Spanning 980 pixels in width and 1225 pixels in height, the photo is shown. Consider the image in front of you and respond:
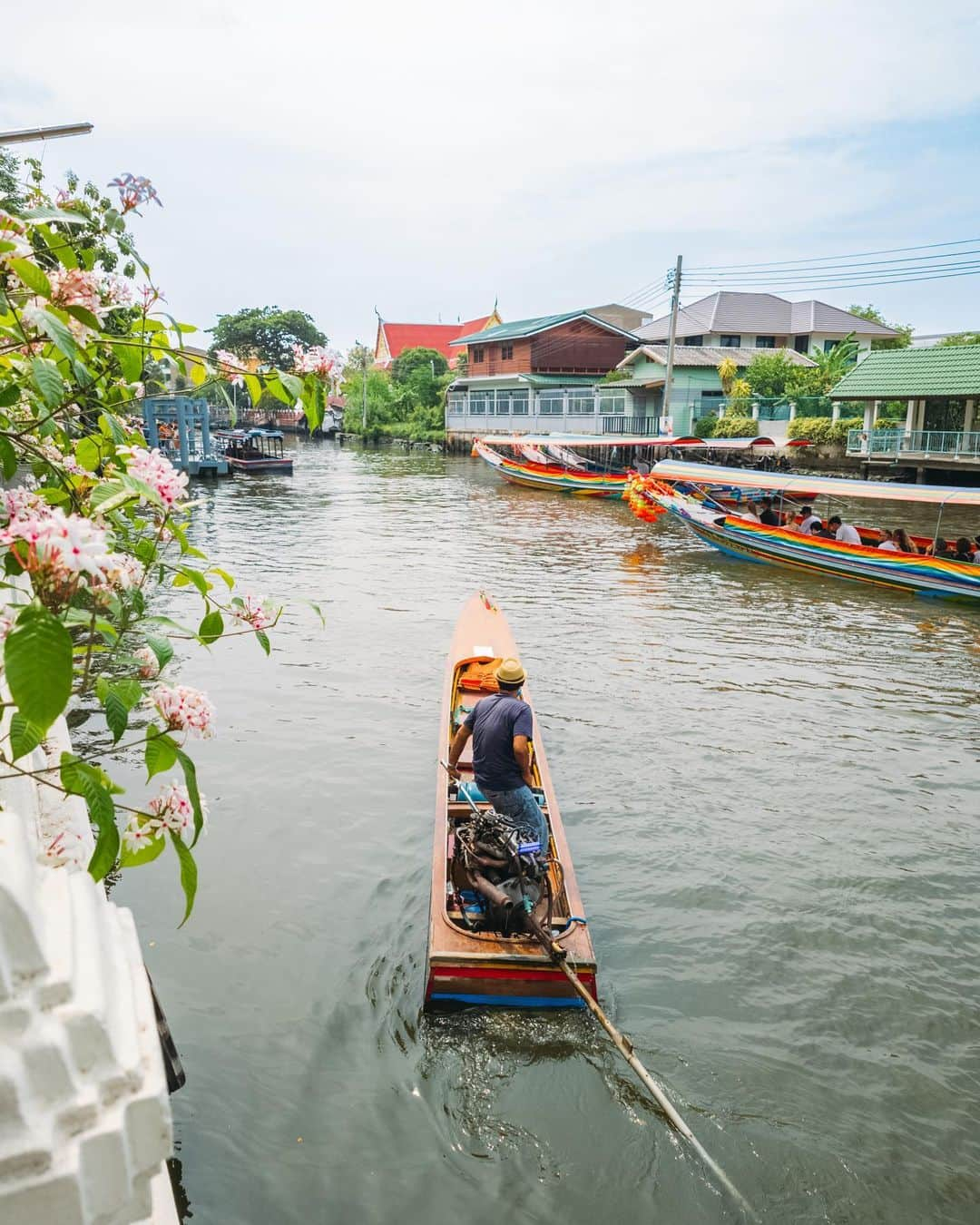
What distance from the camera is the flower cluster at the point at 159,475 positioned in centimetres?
236

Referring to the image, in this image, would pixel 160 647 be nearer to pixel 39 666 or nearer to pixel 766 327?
pixel 39 666

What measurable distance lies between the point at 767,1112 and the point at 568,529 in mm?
19700

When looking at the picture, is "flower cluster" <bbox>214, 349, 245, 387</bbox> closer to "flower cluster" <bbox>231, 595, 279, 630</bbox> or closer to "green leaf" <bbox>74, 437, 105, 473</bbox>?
"green leaf" <bbox>74, 437, 105, 473</bbox>

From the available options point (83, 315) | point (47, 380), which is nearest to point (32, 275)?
point (83, 315)

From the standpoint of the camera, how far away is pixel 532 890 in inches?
208

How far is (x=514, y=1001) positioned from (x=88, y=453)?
3717mm

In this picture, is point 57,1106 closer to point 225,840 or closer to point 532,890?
point 532,890

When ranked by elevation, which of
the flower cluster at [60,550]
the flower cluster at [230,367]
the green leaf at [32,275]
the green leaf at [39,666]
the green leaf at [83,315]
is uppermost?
the green leaf at [32,275]

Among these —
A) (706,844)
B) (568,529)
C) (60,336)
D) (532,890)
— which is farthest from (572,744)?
(568,529)

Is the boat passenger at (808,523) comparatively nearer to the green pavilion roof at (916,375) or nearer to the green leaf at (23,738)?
the green pavilion roof at (916,375)

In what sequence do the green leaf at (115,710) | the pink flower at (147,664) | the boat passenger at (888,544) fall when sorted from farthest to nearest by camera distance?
the boat passenger at (888,544), the pink flower at (147,664), the green leaf at (115,710)

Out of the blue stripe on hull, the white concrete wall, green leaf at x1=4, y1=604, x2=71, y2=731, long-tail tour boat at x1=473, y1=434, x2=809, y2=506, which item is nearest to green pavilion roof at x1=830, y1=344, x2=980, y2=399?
long-tail tour boat at x1=473, y1=434, x2=809, y2=506

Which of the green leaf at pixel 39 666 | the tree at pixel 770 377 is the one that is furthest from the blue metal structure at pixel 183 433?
the green leaf at pixel 39 666

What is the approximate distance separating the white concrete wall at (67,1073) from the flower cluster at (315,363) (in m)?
1.66
